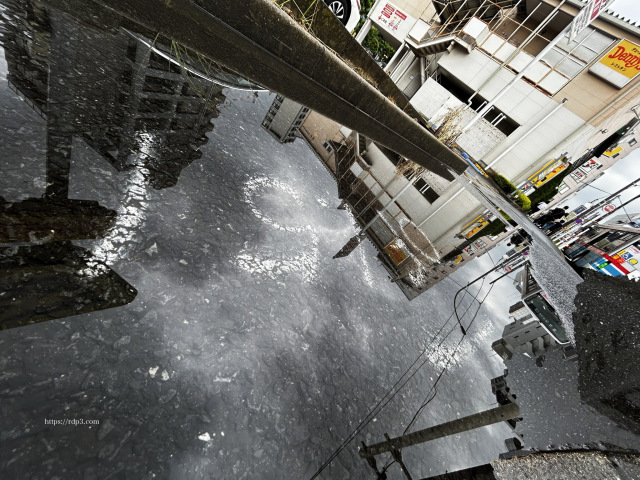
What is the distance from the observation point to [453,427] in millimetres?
2930

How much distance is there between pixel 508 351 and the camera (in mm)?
5902

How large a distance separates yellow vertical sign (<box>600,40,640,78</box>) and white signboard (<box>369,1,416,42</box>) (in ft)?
29.8

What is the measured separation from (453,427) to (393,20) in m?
19.4

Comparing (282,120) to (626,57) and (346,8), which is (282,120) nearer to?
(346,8)

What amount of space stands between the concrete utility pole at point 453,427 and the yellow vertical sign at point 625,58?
44.1 feet

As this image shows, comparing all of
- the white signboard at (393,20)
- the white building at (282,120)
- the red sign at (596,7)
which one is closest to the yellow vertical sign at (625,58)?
the red sign at (596,7)

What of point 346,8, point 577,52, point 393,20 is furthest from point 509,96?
point 346,8

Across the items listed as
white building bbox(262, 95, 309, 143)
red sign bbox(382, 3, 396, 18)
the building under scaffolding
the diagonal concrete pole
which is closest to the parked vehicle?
white building bbox(262, 95, 309, 143)

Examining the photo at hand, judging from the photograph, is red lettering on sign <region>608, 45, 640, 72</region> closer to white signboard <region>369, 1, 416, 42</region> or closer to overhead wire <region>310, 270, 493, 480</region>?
white signboard <region>369, 1, 416, 42</region>

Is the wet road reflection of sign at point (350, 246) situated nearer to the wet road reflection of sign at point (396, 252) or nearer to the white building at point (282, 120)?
the wet road reflection of sign at point (396, 252)

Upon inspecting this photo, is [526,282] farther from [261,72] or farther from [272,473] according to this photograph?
[261,72]

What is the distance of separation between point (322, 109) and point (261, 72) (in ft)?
2.16

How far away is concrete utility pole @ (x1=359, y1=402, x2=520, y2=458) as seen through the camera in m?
2.74

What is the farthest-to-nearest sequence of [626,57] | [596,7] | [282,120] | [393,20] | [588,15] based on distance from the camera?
[393,20]
[626,57]
[588,15]
[596,7]
[282,120]
